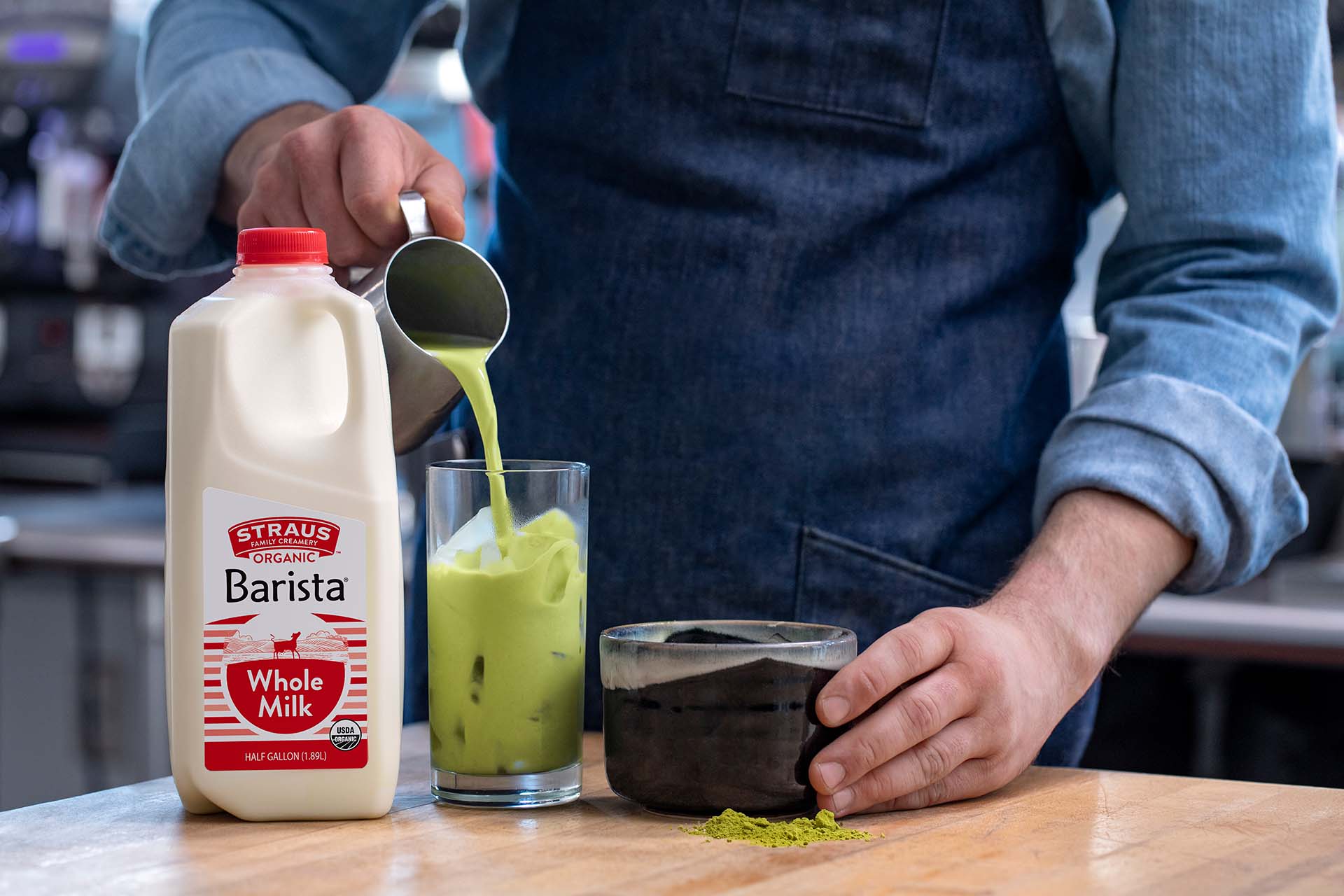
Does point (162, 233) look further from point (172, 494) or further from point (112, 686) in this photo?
point (112, 686)

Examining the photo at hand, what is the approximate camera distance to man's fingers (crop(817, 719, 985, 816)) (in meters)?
→ 0.81

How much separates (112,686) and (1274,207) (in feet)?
7.61

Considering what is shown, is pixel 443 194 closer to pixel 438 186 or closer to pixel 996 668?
pixel 438 186

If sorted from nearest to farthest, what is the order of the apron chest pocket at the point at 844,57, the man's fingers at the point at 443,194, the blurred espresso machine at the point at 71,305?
1. the man's fingers at the point at 443,194
2. the apron chest pocket at the point at 844,57
3. the blurred espresso machine at the point at 71,305

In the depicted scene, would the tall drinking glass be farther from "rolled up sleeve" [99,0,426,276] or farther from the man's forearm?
"rolled up sleeve" [99,0,426,276]

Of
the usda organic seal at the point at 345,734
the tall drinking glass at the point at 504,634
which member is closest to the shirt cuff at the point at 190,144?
the tall drinking glass at the point at 504,634

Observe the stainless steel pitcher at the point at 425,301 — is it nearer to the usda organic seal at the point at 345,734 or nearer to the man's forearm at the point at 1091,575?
the usda organic seal at the point at 345,734

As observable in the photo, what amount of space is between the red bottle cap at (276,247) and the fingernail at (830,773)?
38cm

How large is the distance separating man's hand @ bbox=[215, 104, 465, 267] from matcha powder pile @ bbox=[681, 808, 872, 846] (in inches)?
14.6

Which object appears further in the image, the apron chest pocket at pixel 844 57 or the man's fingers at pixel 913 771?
the apron chest pocket at pixel 844 57

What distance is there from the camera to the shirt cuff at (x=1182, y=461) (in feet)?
3.07

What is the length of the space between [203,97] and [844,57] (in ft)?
1.53

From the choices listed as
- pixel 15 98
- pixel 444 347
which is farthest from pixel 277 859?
pixel 15 98

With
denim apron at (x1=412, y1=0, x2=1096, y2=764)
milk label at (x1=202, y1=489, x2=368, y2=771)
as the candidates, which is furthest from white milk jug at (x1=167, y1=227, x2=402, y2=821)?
denim apron at (x1=412, y1=0, x2=1096, y2=764)
